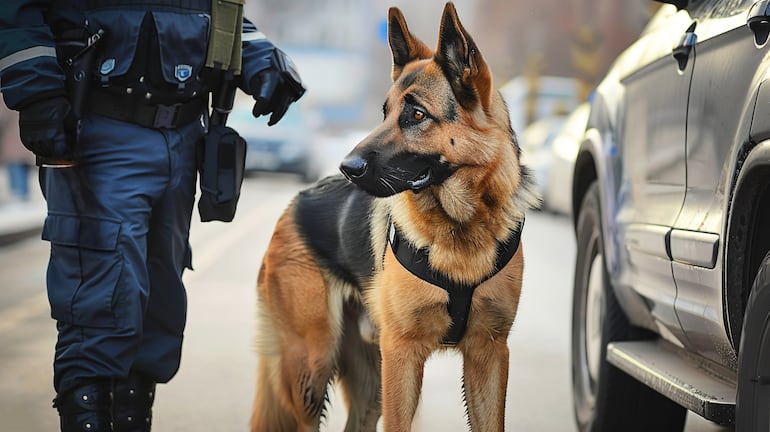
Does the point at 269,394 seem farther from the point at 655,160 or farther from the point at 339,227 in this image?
the point at 655,160

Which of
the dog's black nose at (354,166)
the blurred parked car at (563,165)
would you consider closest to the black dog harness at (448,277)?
the dog's black nose at (354,166)

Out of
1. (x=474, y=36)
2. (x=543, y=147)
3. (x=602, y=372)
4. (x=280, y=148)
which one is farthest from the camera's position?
(x=474, y=36)

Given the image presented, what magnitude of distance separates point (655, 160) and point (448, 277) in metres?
0.95

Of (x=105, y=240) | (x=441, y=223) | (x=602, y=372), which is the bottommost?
(x=602, y=372)

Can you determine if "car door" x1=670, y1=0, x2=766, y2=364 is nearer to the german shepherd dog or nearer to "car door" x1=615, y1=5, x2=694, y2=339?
"car door" x1=615, y1=5, x2=694, y2=339

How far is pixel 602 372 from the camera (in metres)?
4.55

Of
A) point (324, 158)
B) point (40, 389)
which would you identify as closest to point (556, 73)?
point (324, 158)

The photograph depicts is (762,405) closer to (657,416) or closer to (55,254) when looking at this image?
(657,416)

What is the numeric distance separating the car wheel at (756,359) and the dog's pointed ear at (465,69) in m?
1.10

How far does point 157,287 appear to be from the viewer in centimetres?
408

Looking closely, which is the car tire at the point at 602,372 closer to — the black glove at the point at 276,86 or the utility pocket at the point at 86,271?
the black glove at the point at 276,86

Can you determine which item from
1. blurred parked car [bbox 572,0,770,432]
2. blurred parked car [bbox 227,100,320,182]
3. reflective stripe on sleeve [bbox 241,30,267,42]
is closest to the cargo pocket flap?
reflective stripe on sleeve [bbox 241,30,267,42]

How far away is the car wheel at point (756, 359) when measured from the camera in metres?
2.77

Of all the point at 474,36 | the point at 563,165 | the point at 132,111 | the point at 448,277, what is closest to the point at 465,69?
the point at 448,277
